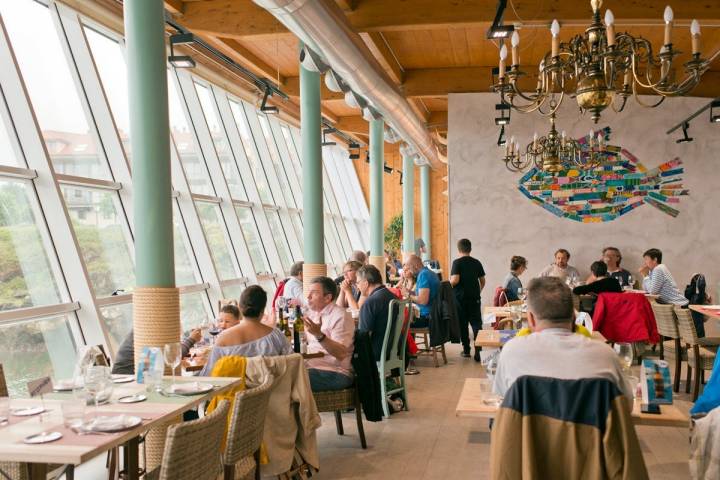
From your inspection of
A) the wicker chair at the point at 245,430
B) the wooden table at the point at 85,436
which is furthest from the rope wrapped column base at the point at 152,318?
the wicker chair at the point at 245,430

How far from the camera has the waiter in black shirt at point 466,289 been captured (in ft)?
29.9

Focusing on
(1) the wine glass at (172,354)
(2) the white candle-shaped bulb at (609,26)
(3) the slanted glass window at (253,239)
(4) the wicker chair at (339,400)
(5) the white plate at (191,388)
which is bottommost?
(4) the wicker chair at (339,400)

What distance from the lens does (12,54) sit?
5.96 metres

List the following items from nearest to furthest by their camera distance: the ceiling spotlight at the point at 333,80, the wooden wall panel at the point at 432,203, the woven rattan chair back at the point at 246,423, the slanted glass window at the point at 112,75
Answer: the woven rattan chair back at the point at 246,423 → the slanted glass window at the point at 112,75 → the ceiling spotlight at the point at 333,80 → the wooden wall panel at the point at 432,203

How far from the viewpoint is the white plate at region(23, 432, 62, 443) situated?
2.70m

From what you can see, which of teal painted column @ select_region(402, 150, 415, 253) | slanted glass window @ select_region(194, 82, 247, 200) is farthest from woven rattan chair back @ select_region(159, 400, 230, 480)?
teal painted column @ select_region(402, 150, 415, 253)

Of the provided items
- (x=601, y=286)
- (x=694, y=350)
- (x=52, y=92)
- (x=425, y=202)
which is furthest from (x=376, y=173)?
(x=425, y=202)

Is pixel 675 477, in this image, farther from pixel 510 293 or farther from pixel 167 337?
pixel 510 293

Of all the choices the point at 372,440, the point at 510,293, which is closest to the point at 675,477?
the point at 372,440

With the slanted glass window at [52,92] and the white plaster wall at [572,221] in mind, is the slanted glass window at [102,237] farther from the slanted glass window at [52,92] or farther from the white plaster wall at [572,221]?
the white plaster wall at [572,221]

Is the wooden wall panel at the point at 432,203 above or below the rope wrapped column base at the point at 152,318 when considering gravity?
above

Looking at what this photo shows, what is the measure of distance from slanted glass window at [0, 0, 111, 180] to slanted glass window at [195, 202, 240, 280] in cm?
265

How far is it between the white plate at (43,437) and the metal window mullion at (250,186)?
30.3 ft

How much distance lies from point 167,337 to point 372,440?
180 cm
